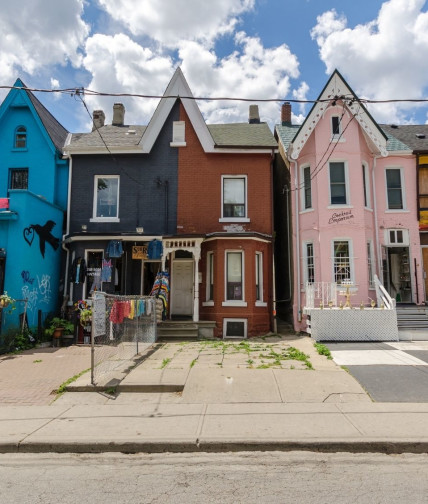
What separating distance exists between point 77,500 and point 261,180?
14.1 metres

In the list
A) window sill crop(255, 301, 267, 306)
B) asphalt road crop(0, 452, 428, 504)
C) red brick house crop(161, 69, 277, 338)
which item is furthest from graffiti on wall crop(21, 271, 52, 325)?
asphalt road crop(0, 452, 428, 504)

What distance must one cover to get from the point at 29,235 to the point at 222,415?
34.9 feet

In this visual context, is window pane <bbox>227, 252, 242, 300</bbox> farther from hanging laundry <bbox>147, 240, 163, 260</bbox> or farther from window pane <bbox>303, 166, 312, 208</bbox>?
window pane <bbox>303, 166, 312, 208</bbox>

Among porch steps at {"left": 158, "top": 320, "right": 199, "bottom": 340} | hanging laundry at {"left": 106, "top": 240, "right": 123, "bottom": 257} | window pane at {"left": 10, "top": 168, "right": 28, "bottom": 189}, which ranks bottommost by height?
porch steps at {"left": 158, "top": 320, "right": 199, "bottom": 340}

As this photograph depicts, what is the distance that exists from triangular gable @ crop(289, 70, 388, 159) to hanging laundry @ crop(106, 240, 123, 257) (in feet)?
26.2

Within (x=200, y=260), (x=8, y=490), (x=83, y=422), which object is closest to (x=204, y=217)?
(x=200, y=260)

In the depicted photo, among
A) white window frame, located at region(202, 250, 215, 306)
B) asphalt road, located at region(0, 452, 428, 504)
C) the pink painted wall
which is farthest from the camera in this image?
white window frame, located at region(202, 250, 215, 306)

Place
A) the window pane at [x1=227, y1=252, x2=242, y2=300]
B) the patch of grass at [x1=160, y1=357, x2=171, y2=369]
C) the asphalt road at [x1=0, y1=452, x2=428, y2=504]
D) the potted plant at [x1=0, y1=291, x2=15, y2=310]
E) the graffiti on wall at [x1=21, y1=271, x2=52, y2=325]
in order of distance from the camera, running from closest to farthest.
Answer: the asphalt road at [x1=0, y1=452, x2=428, y2=504] < the patch of grass at [x1=160, y1=357, x2=171, y2=369] < the potted plant at [x1=0, y1=291, x2=15, y2=310] < the graffiti on wall at [x1=21, y1=271, x2=52, y2=325] < the window pane at [x1=227, y1=252, x2=242, y2=300]

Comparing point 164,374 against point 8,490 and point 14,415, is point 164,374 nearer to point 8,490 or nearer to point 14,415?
point 14,415

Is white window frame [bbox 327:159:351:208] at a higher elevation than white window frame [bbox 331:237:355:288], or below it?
higher

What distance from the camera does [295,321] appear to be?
51.4 ft

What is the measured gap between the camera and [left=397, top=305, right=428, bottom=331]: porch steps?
526 inches

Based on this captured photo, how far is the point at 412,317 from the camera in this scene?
14.0 m

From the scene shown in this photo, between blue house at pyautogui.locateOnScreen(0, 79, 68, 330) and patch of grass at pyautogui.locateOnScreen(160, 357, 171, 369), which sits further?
blue house at pyautogui.locateOnScreen(0, 79, 68, 330)
